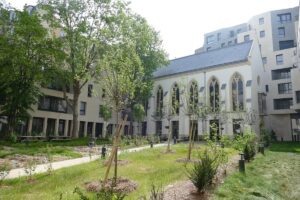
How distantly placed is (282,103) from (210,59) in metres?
17.3

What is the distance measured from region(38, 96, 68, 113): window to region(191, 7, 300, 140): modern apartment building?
31774 mm

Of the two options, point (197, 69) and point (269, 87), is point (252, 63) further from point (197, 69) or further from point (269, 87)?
point (269, 87)

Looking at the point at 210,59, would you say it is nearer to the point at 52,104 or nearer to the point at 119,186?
the point at 52,104

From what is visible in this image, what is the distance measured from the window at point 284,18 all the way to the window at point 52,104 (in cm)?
4789

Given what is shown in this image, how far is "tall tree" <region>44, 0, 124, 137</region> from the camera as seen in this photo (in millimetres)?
27359

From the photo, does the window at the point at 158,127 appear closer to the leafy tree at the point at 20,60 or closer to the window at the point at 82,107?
the window at the point at 82,107

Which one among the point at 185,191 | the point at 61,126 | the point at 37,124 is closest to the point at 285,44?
the point at 61,126

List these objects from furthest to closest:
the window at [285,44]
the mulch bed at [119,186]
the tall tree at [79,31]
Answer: the window at [285,44]
the tall tree at [79,31]
the mulch bed at [119,186]

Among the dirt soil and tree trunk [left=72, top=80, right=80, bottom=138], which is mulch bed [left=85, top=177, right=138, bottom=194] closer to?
the dirt soil

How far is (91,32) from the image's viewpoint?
95.0ft

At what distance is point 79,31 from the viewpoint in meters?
27.2

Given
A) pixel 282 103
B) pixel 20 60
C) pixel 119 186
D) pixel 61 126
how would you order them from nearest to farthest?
pixel 119 186
pixel 20 60
pixel 61 126
pixel 282 103

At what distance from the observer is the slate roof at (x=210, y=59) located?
119 feet

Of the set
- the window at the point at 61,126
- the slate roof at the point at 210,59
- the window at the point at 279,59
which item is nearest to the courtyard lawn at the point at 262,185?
the slate roof at the point at 210,59
